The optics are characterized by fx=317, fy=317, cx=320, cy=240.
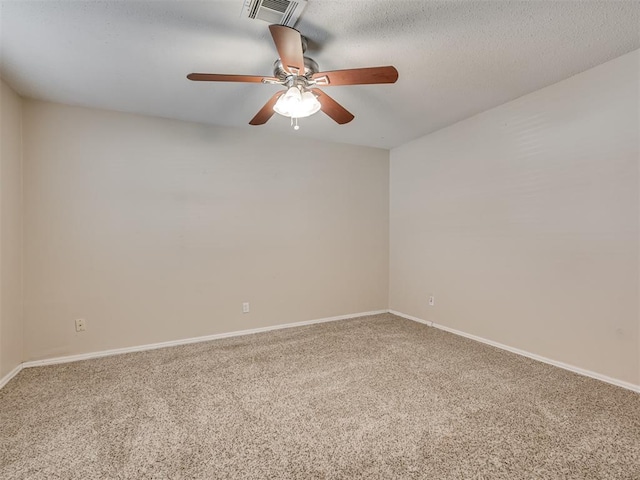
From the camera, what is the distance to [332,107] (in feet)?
7.34

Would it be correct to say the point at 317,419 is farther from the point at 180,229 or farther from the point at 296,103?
the point at 180,229

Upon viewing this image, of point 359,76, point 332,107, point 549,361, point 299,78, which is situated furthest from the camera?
point 549,361

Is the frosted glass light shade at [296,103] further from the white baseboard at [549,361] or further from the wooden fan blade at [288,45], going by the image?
the white baseboard at [549,361]

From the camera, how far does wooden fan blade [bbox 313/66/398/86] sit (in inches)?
67.6

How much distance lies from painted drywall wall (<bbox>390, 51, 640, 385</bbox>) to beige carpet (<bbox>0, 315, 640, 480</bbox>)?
0.34 metres

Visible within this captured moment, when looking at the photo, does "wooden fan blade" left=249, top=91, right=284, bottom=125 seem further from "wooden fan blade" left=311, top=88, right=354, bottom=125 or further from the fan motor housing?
"wooden fan blade" left=311, top=88, right=354, bottom=125

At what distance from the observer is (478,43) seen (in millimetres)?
2033

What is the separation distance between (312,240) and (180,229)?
151cm

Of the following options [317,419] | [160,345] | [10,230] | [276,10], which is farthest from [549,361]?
[10,230]

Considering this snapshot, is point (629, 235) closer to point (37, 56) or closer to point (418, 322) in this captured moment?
point (418, 322)

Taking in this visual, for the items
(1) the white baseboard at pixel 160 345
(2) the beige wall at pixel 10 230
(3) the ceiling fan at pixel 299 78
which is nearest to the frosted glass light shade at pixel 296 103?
(3) the ceiling fan at pixel 299 78

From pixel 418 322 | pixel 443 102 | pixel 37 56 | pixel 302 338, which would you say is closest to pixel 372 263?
pixel 418 322

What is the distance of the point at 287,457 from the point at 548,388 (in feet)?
6.14

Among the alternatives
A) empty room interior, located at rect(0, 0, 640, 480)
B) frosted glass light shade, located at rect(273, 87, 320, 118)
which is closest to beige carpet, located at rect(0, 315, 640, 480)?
empty room interior, located at rect(0, 0, 640, 480)
